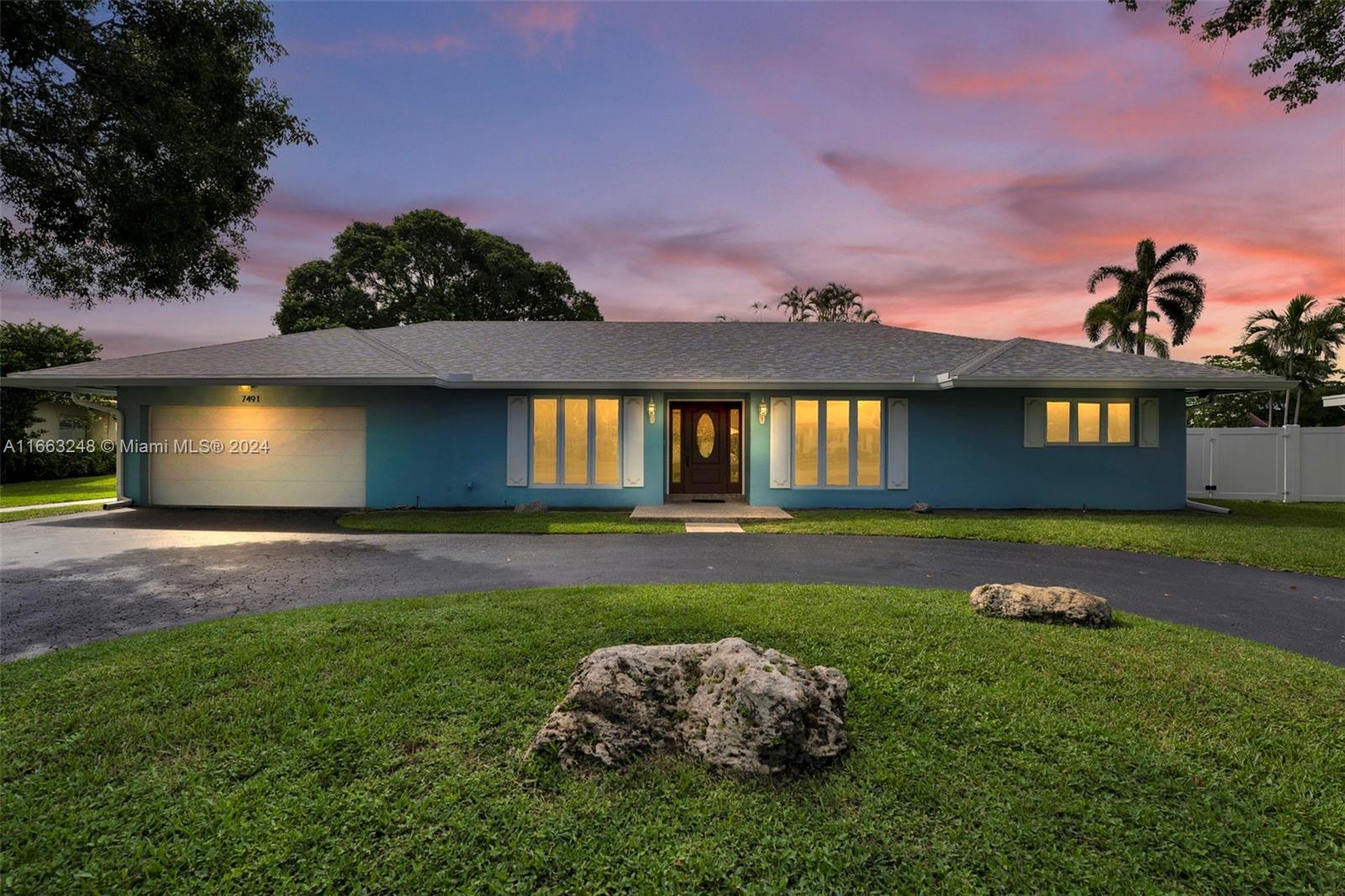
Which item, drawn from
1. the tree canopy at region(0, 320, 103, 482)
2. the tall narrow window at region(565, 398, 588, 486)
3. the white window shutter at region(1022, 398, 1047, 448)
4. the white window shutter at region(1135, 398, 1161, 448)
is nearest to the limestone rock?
the tall narrow window at region(565, 398, 588, 486)

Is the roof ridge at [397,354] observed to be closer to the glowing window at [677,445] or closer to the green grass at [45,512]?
the glowing window at [677,445]

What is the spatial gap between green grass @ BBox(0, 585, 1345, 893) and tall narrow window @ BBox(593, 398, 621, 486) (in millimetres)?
7500

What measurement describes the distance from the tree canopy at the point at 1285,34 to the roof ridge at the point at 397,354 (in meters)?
13.5

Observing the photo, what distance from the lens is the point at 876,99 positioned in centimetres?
848

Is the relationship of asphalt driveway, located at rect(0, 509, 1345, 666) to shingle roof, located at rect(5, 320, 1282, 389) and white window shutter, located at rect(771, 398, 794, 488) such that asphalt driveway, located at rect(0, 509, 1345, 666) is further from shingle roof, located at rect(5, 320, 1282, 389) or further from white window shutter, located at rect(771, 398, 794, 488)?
shingle roof, located at rect(5, 320, 1282, 389)

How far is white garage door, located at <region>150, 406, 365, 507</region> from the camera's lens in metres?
11.2

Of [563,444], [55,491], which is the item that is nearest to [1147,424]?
[563,444]

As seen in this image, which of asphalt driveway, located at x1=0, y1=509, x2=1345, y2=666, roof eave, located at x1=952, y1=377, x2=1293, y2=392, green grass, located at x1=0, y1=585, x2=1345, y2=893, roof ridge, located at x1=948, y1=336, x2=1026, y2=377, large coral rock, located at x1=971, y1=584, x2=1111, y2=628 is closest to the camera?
Result: green grass, located at x1=0, y1=585, x2=1345, y2=893

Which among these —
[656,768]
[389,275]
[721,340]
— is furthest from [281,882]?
[389,275]

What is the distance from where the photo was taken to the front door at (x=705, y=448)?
11812 mm

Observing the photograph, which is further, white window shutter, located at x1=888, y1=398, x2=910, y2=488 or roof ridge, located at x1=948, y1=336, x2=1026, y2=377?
white window shutter, located at x1=888, y1=398, x2=910, y2=488

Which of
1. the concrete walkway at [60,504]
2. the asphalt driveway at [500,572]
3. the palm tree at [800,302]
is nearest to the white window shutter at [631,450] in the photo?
the asphalt driveway at [500,572]

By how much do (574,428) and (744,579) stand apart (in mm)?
6434

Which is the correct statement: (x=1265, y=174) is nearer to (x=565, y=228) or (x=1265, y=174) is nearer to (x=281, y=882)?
(x=565, y=228)
